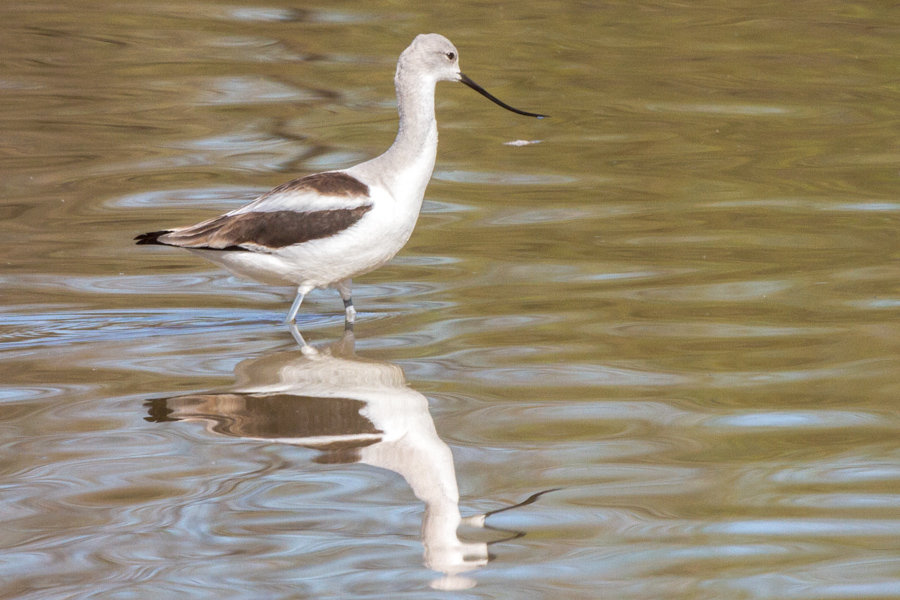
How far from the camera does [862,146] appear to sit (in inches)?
425

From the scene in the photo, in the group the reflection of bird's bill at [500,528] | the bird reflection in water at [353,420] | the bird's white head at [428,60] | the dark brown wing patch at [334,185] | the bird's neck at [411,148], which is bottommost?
the reflection of bird's bill at [500,528]

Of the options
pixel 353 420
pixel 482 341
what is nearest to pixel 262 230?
pixel 482 341

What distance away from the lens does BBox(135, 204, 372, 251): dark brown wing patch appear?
694 centimetres

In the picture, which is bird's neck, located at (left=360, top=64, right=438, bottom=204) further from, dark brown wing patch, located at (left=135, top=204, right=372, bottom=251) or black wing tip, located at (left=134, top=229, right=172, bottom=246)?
black wing tip, located at (left=134, top=229, right=172, bottom=246)

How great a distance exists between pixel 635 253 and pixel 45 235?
3923 millimetres

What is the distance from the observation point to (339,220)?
22.7 ft

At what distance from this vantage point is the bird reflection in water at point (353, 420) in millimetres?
4836

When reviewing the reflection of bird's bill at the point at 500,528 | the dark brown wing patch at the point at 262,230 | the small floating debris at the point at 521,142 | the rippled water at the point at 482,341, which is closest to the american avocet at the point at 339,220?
the dark brown wing patch at the point at 262,230

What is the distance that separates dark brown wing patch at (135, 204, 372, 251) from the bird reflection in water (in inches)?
23.0

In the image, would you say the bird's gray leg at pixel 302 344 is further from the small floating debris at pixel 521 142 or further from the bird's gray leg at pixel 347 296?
the small floating debris at pixel 521 142

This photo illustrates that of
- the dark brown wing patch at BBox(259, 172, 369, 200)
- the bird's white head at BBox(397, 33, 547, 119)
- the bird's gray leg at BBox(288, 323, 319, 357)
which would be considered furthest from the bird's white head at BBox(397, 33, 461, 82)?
the bird's gray leg at BBox(288, 323, 319, 357)

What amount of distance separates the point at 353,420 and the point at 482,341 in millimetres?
1297

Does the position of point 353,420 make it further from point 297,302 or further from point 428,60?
point 428,60

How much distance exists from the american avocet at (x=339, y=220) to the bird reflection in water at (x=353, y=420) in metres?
0.45
